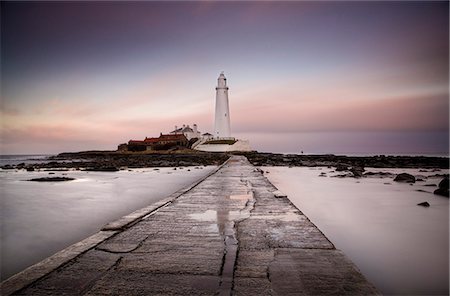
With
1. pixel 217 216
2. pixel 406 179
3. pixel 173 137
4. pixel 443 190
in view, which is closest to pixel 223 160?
pixel 406 179

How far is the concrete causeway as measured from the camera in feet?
7.14

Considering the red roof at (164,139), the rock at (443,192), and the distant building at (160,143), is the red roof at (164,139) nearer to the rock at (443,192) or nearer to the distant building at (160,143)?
the distant building at (160,143)

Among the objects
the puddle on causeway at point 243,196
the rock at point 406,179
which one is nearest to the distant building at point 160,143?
the rock at point 406,179

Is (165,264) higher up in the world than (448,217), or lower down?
higher up

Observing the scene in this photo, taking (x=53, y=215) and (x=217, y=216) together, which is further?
(x=53, y=215)

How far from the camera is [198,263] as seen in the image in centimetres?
265

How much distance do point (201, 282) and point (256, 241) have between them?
1220 millimetres

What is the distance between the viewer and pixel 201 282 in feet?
7.41

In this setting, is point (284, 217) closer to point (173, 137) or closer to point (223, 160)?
point (223, 160)

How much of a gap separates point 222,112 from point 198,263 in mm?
45408

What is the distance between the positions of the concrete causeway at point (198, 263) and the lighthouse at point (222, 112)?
43667 mm

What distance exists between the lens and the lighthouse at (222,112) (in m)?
47.5

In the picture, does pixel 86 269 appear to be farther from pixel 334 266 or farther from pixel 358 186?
pixel 358 186

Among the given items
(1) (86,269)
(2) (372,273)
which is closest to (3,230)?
(1) (86,269)
